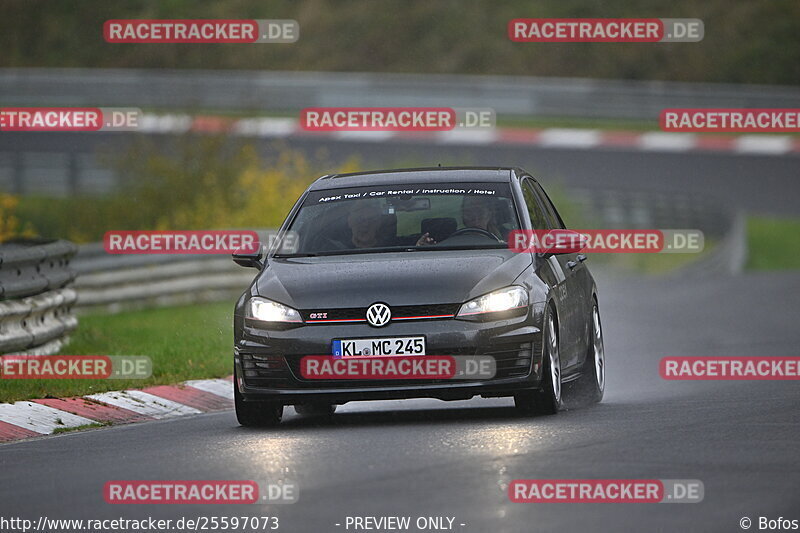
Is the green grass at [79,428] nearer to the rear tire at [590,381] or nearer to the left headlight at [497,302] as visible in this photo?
the left headlight at [497,302]

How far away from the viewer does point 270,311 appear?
34.2ft

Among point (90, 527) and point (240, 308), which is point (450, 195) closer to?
point (240, 308)

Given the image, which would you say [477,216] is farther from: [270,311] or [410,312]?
[270,311]

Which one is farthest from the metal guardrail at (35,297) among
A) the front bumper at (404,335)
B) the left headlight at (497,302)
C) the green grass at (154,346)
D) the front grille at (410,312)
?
the left headlight at (497,302)

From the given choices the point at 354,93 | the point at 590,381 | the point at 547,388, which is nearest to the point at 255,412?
the point at 547,388

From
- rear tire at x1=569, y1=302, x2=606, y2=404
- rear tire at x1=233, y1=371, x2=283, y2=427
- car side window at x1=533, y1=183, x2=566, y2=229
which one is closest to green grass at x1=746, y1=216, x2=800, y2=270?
car side window at x1=533, y1=183, x2=566, y2=229

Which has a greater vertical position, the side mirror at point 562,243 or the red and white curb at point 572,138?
the red and white curb at point 572,138

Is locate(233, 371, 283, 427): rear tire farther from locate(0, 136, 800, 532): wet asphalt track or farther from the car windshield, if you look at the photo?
the car windshield

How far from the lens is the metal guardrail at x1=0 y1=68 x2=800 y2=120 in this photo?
42.6 metres

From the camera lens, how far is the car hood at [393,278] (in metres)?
10.2

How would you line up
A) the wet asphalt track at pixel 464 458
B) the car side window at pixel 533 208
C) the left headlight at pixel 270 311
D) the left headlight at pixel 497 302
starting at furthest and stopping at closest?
the car side window at pixel 533 208 → the left headlight at pixel 270 311 → the left headlight at pixel 497 302 → the wet asphalt track at pixel 464 458

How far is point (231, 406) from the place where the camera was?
13.1 metres

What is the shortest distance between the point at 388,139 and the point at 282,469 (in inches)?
1305

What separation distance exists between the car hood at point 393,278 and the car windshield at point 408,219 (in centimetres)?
27
